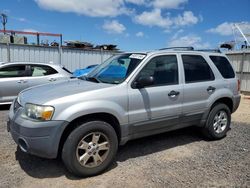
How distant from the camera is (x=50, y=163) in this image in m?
4.04

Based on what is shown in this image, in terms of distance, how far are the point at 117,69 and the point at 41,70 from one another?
4.72 m

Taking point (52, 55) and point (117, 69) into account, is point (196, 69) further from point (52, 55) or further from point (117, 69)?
point (52, 55)

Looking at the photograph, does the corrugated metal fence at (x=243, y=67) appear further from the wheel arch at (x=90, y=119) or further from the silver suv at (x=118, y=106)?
the wheel arch at (x=90, y=119)

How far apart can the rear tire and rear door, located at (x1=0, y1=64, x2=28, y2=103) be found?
560 centimetres

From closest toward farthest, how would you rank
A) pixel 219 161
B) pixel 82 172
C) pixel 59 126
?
1. pixel 59 126
2. pixel 82 172
3. pixel 219 161

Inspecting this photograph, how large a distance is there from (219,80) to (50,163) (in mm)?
3598

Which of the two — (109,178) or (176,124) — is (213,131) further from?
(109,178)

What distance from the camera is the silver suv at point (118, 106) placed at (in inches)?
133

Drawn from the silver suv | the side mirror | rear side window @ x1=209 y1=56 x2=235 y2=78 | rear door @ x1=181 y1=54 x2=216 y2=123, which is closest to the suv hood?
the silver suv

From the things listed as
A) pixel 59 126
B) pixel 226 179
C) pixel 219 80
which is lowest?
pixel 226 179

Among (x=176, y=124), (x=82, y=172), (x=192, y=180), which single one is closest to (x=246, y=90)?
(x=176, y=124)

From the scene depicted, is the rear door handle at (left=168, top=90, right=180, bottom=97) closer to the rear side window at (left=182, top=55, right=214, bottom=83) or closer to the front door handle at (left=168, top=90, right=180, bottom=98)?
the front door handle at (left=168, top=90, right=180, bottom=98)

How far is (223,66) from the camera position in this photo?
5465 mm

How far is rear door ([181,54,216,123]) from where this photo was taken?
4695 millimetres
